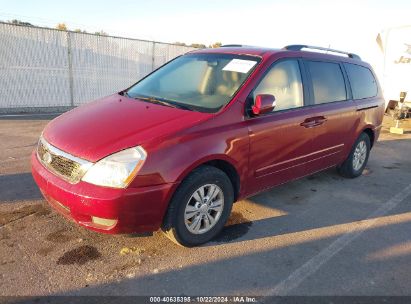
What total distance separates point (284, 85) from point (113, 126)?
6.30 feet

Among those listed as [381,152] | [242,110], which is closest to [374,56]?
[381,152]

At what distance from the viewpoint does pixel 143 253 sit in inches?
129

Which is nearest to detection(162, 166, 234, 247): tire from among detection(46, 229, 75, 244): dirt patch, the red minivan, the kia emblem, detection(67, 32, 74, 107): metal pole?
the red minivan

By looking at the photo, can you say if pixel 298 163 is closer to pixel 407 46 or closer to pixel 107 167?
pixel 107 167

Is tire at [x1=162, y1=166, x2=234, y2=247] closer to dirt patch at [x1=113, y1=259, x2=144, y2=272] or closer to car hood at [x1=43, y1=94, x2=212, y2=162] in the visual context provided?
dirt patch at [x1=113, y1=259, x2=144, y2=272]

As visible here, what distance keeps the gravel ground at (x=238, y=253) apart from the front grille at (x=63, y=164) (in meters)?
0.71

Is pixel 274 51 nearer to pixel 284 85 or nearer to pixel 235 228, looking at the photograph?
pixel 284 85

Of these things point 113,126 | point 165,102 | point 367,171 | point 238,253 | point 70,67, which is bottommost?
point 367,171

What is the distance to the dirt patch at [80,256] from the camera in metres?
3.11

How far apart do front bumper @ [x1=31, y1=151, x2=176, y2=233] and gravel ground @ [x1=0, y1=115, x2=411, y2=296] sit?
1.19 ft

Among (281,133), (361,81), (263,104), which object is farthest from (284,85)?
(361,81)

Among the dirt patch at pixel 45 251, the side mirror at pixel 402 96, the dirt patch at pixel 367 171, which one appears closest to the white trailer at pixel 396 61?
the side mirror at pixel 402 96

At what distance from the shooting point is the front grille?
2928mm

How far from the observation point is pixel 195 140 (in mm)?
3164
